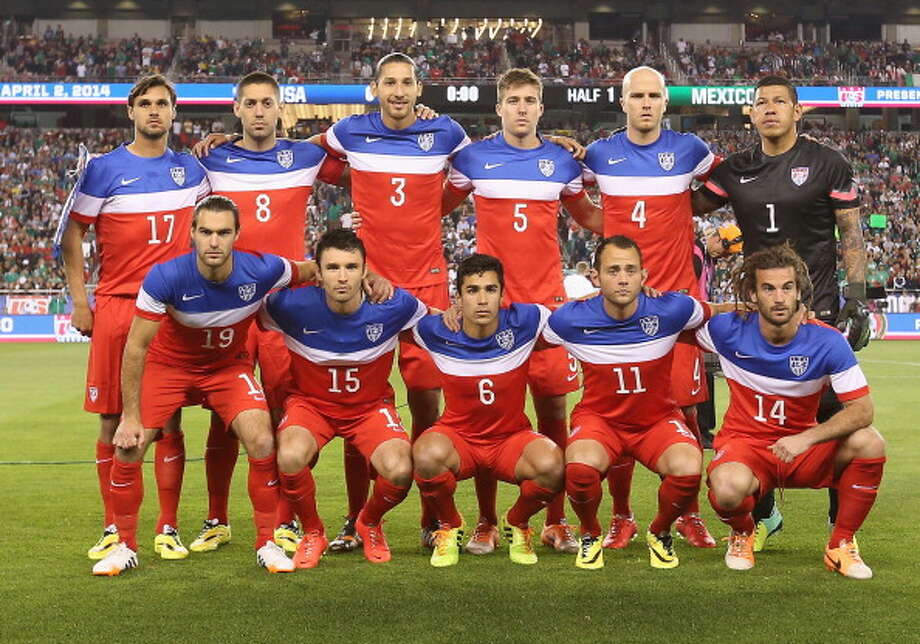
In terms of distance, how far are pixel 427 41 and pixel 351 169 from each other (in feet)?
111

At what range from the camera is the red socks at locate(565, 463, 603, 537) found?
18.3ft

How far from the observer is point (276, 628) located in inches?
175

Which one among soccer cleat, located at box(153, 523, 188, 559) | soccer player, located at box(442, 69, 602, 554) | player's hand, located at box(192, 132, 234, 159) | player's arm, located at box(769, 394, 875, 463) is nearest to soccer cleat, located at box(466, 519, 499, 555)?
soccer player, located at box(442, 69, 602, 554)

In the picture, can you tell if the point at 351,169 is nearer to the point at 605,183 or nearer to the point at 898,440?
the point at 605,183

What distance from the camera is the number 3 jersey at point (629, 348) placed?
575 cm

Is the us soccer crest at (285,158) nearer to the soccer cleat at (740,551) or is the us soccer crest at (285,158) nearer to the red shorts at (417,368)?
the red shorts at (417,368)

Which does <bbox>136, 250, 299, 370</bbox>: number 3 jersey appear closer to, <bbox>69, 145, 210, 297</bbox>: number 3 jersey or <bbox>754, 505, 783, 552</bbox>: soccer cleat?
<bbox>69, 145, 210, 297</bbox>: number 3 jersey

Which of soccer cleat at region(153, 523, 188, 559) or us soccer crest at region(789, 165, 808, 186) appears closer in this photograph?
soccer cleat at region(153, 523, 188, 559)

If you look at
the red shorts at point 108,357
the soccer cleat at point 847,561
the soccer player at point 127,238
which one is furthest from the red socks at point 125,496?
the soccer cleat at point 847,561

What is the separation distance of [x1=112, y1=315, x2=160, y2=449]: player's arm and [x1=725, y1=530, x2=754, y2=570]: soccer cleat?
2.82 metres

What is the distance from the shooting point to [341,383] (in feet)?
19.5

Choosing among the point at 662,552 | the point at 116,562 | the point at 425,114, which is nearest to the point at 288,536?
the point at 116,562

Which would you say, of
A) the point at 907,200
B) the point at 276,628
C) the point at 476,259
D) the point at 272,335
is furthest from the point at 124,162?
the point at 907,200

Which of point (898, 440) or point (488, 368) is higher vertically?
point (488, 368)
